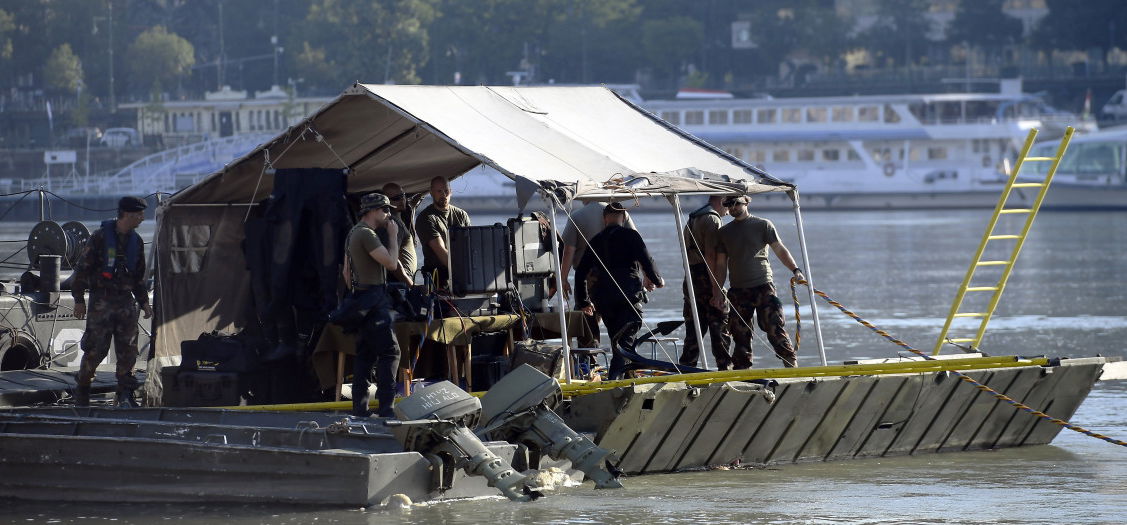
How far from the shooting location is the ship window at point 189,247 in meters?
13.3

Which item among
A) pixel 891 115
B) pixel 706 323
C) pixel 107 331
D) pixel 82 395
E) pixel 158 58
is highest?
pixel 158 58

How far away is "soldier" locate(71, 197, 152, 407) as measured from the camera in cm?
1254

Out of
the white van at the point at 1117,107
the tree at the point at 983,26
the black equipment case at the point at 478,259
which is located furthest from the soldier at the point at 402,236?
the tree at the point at 983,26

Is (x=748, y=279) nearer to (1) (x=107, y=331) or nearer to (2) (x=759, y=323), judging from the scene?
(2) (x=759, y=323)

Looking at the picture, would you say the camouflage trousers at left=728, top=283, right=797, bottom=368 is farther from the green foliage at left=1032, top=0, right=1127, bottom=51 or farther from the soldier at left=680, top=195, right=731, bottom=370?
the green foliage at left=1032, top=0, right=1127, bottom=51

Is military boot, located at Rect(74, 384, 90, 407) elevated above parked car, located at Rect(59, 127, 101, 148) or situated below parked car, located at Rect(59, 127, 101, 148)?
above

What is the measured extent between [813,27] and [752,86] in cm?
632

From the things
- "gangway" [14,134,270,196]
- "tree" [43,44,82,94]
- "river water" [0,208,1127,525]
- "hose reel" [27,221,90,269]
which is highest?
"tree" [43,44,82,94]

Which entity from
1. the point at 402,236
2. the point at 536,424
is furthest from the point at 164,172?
the point at 536,424

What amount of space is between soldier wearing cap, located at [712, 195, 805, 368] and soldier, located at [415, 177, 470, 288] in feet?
7.02

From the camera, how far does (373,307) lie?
11.2 metres

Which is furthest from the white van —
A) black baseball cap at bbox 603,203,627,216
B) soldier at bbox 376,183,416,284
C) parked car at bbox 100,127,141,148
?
soldier at bbox 376,183,416,284

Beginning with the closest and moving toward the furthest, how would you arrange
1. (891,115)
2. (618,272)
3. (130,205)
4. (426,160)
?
(130,205) → (618,272) → (426,160) → (891,115)

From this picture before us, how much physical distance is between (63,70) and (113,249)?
355 ft
